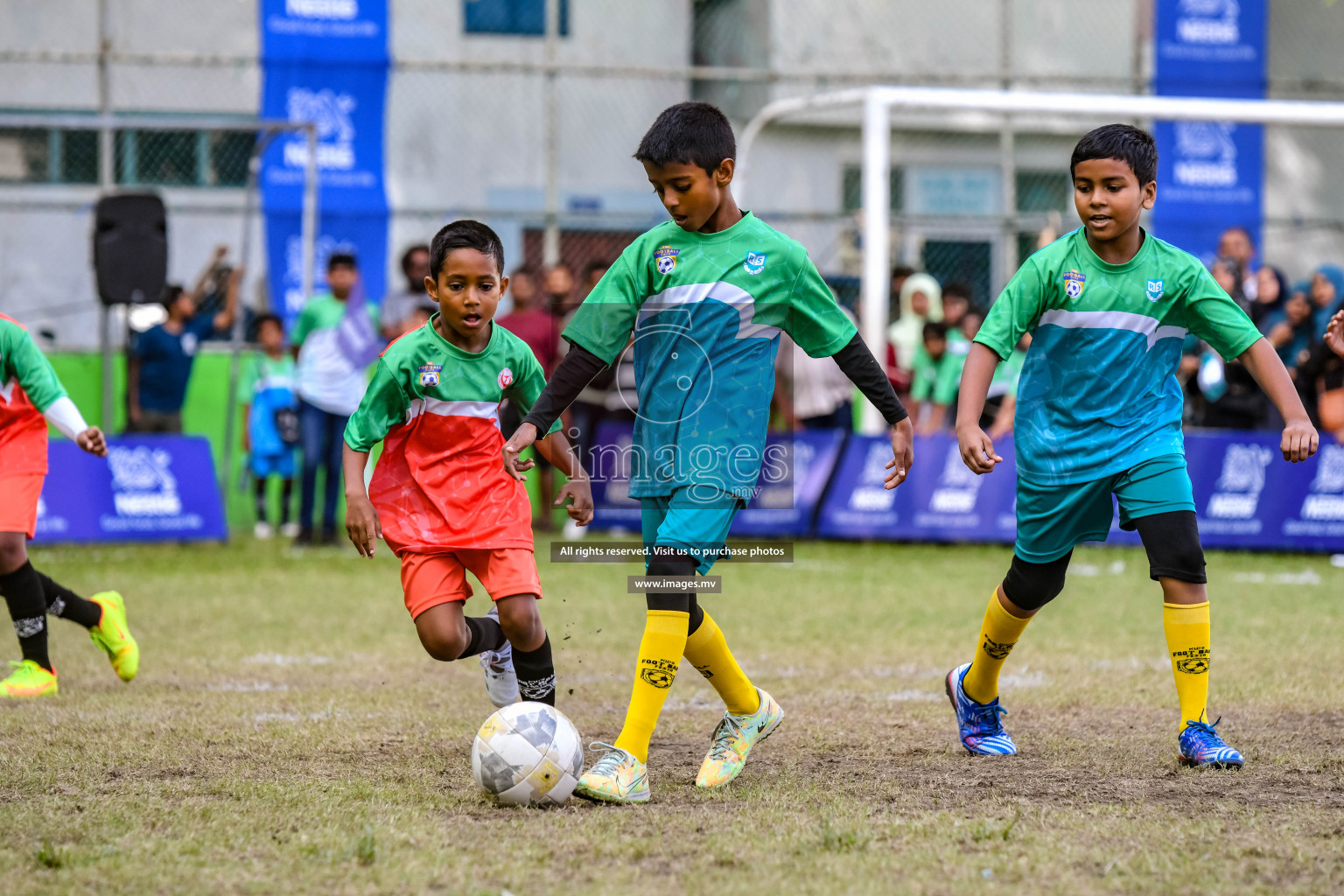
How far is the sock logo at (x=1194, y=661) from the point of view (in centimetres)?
484

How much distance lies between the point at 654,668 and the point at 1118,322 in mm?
1834

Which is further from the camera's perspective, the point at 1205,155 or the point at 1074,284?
the point at 1205,155

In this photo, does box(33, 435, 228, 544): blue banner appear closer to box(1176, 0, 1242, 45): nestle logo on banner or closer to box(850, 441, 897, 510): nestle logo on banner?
box(850, 441, 897, 510): nestle logo on banner

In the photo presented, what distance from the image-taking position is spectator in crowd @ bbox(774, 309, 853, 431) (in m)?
13.2

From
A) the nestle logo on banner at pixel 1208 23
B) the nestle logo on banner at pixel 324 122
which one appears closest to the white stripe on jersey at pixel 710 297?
the nestle logo on banner at pixel 324 122

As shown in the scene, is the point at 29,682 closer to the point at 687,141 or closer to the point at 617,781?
the point at 617,781

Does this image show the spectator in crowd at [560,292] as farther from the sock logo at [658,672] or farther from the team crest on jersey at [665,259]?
the sock logo at [658,672]

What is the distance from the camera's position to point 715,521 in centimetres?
452

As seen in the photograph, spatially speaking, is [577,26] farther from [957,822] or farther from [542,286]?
[957,822]

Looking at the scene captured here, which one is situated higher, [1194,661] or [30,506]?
[30,506]

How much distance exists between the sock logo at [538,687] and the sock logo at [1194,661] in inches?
79.5

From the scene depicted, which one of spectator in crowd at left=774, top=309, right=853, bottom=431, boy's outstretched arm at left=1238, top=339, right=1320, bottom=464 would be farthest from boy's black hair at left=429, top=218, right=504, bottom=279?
spectator in crowd at left=774, top=309, right=853, bottom=431

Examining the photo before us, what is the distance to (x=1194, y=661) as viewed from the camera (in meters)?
4.85

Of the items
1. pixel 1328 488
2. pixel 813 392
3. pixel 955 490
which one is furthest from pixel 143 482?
pixel 1328 488
